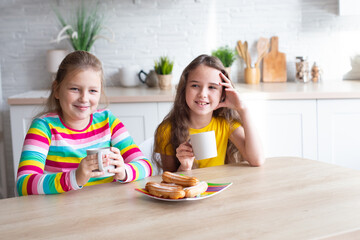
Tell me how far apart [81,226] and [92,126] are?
2.11 ft

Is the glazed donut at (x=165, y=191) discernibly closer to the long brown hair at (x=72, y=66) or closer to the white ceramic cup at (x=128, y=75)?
the long brown hair at (x=72, y=66)

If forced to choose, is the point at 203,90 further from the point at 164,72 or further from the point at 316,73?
the point at 316,73

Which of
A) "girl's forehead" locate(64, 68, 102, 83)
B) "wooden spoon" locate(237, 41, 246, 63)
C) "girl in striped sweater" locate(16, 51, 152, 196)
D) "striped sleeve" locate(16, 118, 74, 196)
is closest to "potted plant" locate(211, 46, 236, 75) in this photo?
"wooden spoon" locate(237, 41, 246, 63)

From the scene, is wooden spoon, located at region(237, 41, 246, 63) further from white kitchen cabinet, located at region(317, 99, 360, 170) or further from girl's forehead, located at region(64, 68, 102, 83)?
girl's forehead, located at region(64, 68, 102, 83)

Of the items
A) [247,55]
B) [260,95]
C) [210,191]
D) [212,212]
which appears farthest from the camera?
[247,55]

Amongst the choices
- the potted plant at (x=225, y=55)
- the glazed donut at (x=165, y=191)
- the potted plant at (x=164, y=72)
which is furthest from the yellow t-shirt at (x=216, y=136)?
the potted plant at (x=225, y=55)

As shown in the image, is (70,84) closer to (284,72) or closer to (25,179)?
(25,179)

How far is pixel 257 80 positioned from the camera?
3367 mm

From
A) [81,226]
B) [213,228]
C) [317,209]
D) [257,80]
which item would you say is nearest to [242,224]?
[213,228]

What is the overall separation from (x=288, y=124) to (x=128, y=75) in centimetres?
126

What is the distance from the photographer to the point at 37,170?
1343mm

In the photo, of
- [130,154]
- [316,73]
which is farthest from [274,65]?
[130,154]

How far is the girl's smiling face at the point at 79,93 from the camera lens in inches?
57.6

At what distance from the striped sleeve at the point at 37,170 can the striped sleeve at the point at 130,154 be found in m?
0.21
